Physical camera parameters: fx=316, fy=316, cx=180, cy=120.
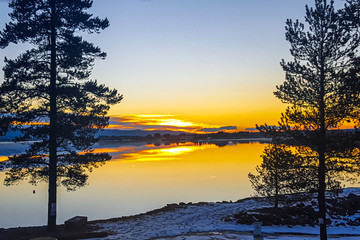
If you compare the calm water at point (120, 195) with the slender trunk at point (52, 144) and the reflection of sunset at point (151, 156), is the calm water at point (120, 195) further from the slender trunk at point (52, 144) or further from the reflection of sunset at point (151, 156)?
the reflection of sunset at point (151, 156)

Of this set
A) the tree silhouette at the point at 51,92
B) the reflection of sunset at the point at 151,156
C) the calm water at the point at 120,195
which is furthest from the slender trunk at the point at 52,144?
the reflection of sunset at the point at 151,156

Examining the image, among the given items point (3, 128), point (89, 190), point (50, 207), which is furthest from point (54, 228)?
point (89, 190)

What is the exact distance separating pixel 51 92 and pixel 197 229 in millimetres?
12012

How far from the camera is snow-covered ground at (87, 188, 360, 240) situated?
56.3 feet

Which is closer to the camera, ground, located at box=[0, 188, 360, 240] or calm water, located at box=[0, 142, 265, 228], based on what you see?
ground, located at box=[0, 188, 360, 240]

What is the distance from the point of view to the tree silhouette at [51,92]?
1897 cm

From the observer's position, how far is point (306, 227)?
777 inches

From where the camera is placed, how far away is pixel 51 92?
62.7 ft

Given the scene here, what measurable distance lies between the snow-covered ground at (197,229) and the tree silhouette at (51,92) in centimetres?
467

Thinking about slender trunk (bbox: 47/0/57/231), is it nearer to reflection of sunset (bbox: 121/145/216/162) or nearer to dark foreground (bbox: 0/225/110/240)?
dark foreground (bbox: 0/225/110/240)

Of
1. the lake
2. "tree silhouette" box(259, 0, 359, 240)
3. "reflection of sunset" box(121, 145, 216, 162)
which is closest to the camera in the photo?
"tree silhouette" box(259, 0, 359, 240)

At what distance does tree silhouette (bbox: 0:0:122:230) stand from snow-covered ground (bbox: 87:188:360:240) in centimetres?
467

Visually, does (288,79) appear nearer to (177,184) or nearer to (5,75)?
(5,75)

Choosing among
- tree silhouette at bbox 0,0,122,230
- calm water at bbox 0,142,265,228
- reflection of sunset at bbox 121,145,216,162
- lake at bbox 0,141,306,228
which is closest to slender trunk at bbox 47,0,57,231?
tree silhouette at bbox 0,0,122,230
